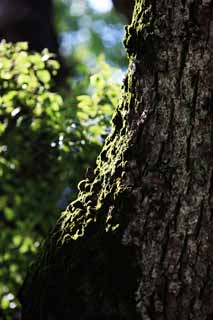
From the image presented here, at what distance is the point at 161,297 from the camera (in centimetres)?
238

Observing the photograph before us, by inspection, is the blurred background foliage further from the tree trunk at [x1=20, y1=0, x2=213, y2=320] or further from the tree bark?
the tree trunk at [x1=20, y1=0, x2=213, y2=320]

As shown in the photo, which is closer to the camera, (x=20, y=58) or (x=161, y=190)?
(x=161, y=190)

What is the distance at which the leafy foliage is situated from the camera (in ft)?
12.6

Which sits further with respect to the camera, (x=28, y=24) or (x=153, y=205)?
(x=28, y=24)

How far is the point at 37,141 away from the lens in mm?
4281

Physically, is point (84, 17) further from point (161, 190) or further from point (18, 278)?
point (161, 190)

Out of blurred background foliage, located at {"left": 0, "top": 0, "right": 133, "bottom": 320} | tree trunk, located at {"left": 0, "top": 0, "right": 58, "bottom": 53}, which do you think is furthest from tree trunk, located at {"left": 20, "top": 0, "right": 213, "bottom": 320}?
tree trunk, located at {"left": 0, "top": 0, "right": 58, "bottom": 53}

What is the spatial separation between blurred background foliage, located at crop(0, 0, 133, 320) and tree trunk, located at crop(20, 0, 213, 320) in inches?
48.9

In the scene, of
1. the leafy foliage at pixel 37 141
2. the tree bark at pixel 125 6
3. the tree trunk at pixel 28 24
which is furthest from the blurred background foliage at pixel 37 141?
the tree trunk at pixel 28 24

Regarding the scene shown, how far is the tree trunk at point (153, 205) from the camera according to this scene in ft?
7.86

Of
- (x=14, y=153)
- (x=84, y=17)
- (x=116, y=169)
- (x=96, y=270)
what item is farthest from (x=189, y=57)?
(x=84, y=17)

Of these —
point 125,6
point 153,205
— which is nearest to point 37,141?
point 125,6

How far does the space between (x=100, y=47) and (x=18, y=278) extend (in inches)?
376

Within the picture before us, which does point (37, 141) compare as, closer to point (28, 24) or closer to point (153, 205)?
point (153, 205)
